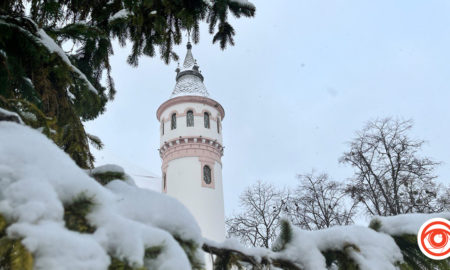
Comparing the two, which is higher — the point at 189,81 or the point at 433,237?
the point at 189,81

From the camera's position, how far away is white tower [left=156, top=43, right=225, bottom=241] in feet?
70.3

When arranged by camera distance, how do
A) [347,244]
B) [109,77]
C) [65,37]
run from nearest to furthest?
1. [347,244]
2. [65,37]
3. [109,77]

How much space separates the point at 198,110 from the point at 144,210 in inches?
909

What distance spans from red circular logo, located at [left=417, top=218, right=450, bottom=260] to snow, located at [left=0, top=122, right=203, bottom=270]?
1.46 metres

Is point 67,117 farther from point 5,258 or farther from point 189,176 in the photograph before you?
point 189,176

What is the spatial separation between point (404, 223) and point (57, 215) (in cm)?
184

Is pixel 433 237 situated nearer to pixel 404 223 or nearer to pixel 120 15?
pixel 404 223

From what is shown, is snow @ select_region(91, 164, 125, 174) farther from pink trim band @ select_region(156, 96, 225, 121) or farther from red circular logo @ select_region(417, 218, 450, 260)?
pink trim band @ select_region(156, 96, 225, 121)

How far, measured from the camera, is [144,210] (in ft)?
3.84

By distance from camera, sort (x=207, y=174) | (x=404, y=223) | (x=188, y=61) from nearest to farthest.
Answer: (x=404, y=223)
(x=207, y=174)
(x=188, y=61)

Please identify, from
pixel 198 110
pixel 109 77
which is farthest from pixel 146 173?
pixel 109 77

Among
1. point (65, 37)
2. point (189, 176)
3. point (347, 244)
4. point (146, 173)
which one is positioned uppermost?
point (146, 173)

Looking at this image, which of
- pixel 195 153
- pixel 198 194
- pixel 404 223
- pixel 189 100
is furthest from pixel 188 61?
pixel 404 223

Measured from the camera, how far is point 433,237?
1.87m
